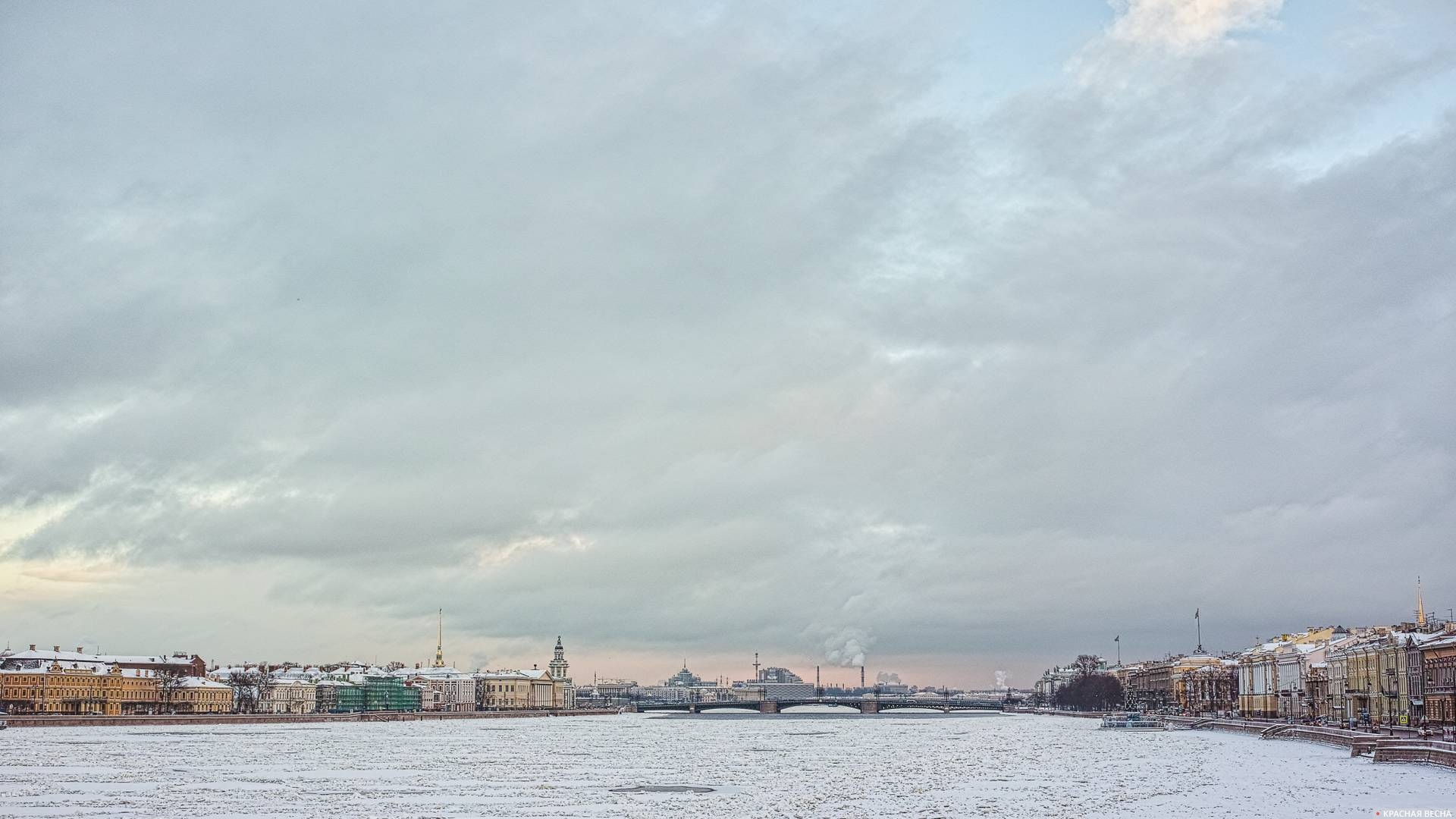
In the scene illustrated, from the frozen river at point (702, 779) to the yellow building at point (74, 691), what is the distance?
78.7 metres

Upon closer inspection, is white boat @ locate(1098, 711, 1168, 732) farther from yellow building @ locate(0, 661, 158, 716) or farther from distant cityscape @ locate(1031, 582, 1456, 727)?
yellow building @ locate(0, 661, 158, 716)

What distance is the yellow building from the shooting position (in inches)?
6959

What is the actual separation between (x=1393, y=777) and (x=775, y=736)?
75.4 metres

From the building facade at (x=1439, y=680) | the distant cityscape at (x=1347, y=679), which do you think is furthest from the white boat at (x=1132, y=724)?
the building facade at (x=1439, y=680)

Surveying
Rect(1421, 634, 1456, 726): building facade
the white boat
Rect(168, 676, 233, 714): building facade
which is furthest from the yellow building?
Rect(1421, 634, 1456, 726): building facade

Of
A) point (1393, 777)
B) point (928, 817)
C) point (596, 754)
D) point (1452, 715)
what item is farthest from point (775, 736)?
point (928, 817)

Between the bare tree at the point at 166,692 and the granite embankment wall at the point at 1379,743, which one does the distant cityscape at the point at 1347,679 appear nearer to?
the granite embankment wall at the point at 1379,743

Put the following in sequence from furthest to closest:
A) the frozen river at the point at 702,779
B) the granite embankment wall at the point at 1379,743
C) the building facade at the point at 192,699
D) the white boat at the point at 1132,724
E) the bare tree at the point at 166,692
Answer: the building facade at the point at 192,699, the bare tree at the point at 166,692, the white boat at the point at 1132,724, the granite embankment wall at the point at 1379,743, the frozen river at the point at 702,779

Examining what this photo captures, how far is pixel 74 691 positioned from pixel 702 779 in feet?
484

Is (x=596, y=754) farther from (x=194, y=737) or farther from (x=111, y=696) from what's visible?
(x=111, y=696)

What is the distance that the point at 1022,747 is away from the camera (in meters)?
94.6

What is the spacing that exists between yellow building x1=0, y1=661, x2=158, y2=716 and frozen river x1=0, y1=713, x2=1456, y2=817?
78737 mm

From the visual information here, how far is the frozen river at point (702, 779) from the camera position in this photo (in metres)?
45.4

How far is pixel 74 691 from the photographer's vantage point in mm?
183000
